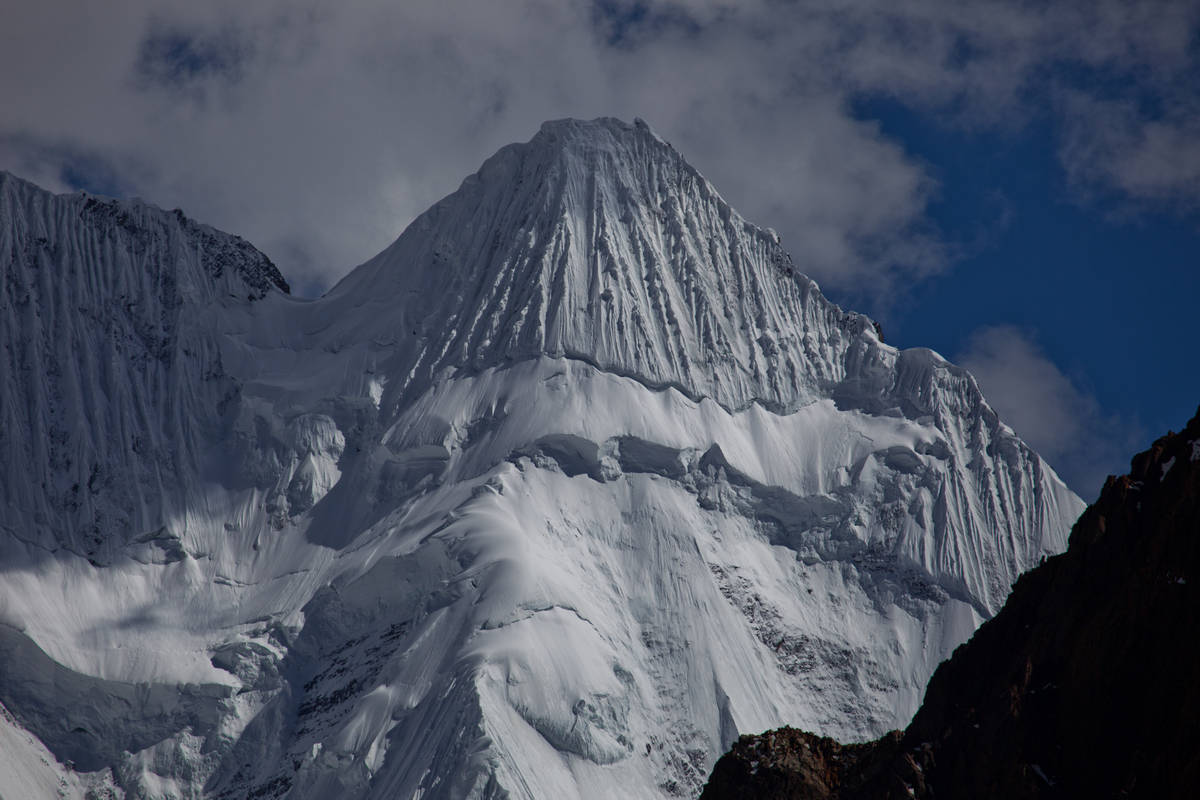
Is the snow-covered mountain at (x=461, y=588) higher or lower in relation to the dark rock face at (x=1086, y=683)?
higher

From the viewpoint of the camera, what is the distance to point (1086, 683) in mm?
68875

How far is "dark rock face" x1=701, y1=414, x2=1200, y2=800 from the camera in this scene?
66000 mm

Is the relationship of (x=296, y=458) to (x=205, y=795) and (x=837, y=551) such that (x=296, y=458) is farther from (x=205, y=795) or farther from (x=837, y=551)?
(x=837, y=551)

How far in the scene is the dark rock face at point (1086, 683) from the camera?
217 ft

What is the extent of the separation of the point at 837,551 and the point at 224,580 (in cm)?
7247

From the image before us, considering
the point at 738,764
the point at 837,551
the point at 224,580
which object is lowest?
the point at 738,764

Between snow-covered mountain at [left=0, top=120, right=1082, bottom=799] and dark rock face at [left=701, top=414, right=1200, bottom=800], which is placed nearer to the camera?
dark rock face at [left=701, top=414, right=1200, bottom=800]

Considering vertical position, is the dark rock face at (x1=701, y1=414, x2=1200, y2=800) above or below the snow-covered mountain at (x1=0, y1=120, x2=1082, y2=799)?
below

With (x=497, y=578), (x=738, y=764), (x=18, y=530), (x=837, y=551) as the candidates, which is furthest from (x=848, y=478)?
(x=738, y=764)

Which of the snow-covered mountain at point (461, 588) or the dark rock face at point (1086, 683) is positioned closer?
the dark rock face at point (1086, 683)

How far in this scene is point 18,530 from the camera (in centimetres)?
18062

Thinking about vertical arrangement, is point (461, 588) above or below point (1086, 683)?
above

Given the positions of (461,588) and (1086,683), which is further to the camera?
(461,588)

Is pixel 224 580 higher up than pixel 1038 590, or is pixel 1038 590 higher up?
pixel 224 580
